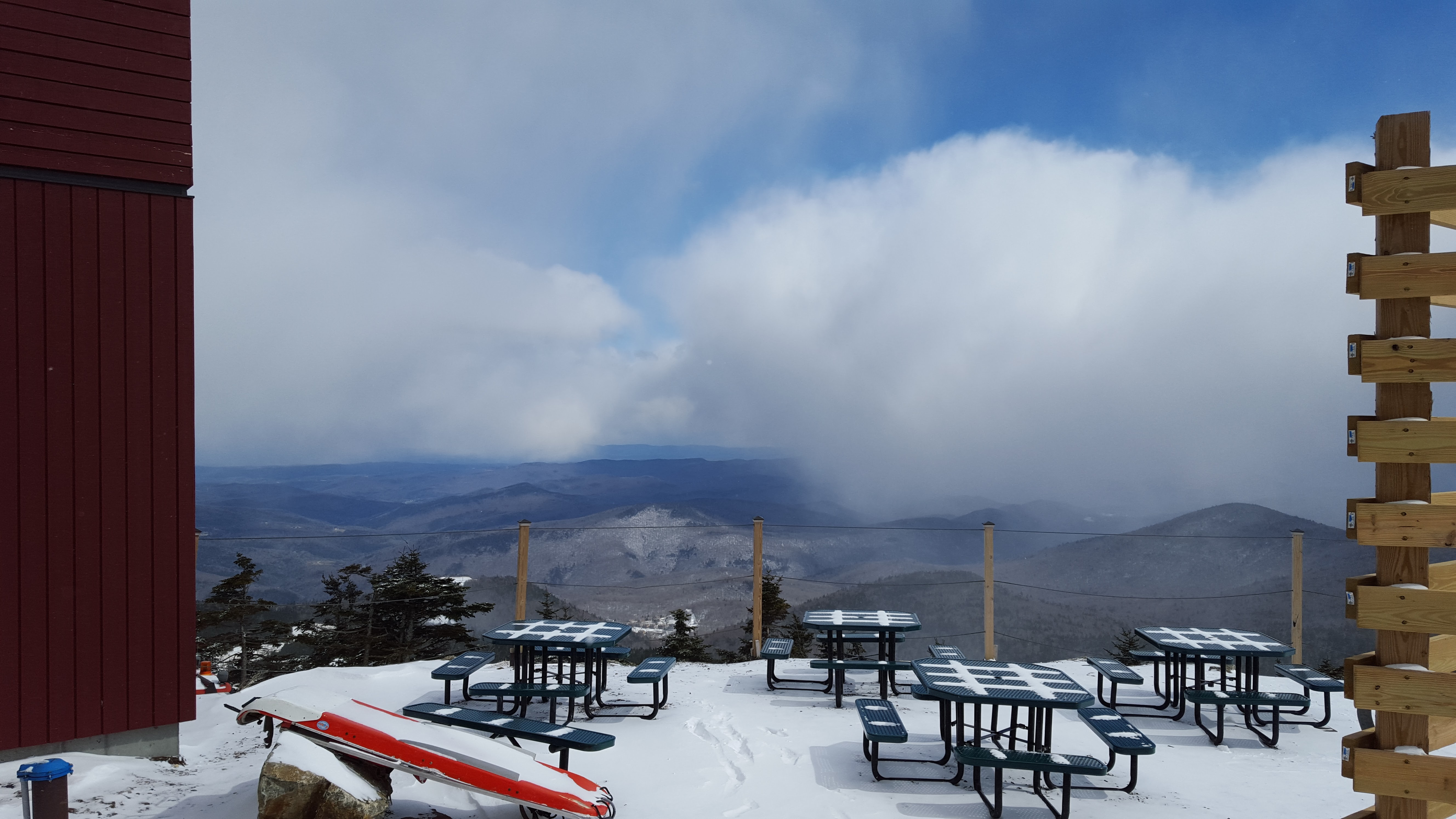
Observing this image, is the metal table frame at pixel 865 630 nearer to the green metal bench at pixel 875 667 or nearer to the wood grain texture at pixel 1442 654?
the green metal bench at pixel 875 667

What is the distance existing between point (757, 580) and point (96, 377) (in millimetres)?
6227

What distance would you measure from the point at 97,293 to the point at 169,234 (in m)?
0.61

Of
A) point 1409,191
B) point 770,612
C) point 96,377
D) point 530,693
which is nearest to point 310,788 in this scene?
point 530,693

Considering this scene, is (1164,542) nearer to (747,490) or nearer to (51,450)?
(51,450)

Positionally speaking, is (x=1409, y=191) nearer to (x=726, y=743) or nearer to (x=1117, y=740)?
(x=1117, y=740)

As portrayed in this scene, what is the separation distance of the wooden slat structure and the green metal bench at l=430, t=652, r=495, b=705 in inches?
225

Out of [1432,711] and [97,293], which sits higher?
[97,293]

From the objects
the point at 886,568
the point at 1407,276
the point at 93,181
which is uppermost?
the point at 93,181

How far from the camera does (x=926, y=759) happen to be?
19.1 ft

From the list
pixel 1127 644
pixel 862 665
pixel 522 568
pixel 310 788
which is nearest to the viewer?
pixel 310 788

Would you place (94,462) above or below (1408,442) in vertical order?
below

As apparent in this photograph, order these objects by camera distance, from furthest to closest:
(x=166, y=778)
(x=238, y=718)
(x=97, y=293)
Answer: (x=97, y=293), (x=166, y=778), (x=238, y=718)

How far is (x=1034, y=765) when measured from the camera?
4.69 meters

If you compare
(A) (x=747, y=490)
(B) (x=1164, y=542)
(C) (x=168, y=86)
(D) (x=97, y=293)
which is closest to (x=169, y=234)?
(D) (x=97, y=293)
